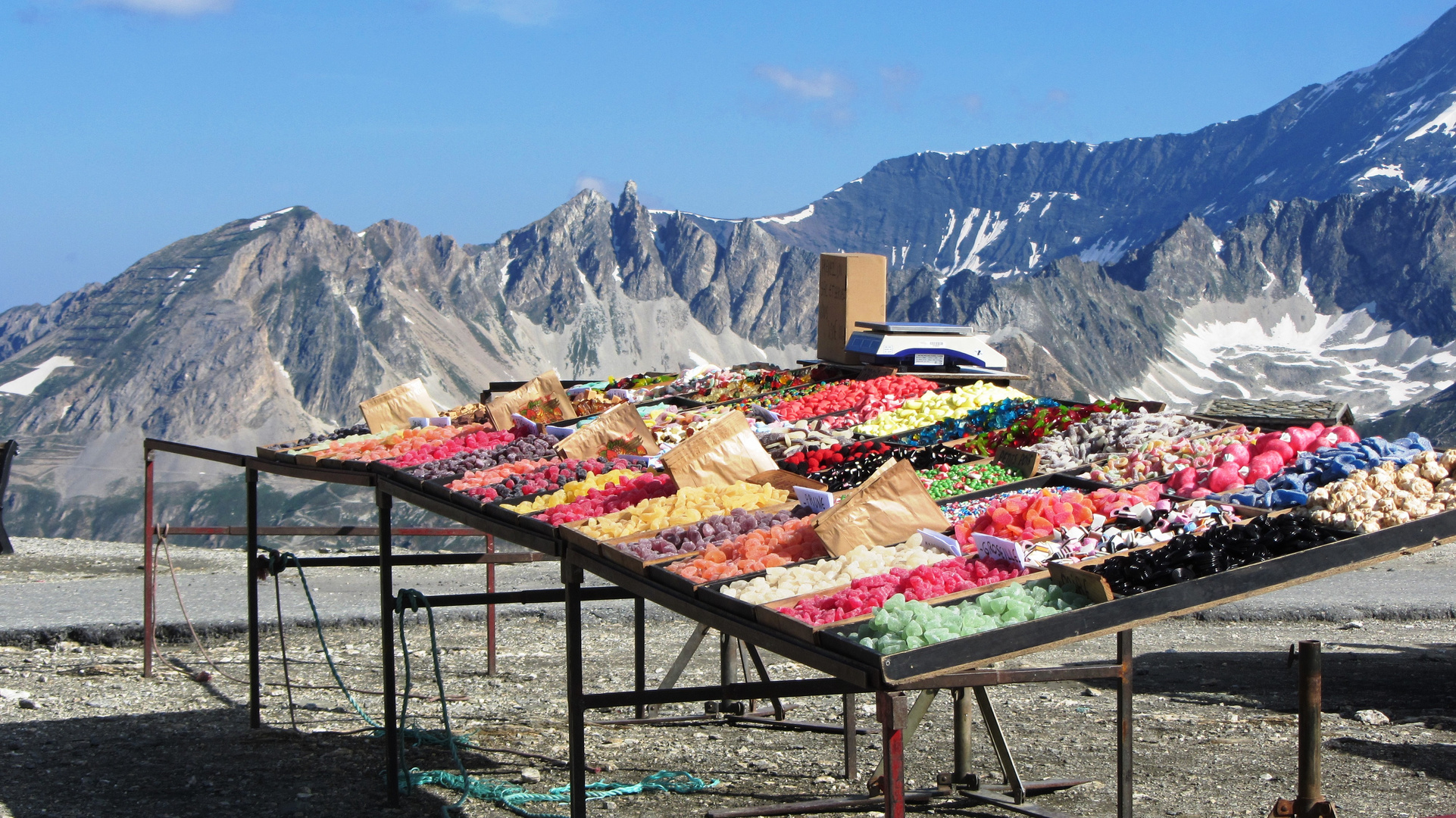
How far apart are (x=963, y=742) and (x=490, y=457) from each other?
317cm

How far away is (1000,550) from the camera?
14.2 feet

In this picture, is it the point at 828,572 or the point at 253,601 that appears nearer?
the point at 828,572

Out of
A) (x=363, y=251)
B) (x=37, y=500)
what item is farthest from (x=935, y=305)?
(x=37, y=500)

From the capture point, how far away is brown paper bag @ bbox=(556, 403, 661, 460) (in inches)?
284

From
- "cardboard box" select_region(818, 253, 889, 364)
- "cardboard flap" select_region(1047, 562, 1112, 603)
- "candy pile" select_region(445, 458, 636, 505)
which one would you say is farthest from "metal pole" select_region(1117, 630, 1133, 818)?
"cardboard box" select_region(818, 253, 889, 364)

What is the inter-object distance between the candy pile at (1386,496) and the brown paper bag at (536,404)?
212 inches

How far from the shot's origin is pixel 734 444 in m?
6.14

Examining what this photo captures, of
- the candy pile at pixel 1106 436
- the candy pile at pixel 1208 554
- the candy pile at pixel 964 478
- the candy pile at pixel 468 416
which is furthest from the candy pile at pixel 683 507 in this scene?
the candy pile at pixel 468 416

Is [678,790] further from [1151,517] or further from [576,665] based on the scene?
[1151,517]

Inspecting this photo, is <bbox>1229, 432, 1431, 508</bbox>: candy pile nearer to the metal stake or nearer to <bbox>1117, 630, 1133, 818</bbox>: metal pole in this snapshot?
<bbox>1117, 630, 1133, 818</bbox>: metal pole

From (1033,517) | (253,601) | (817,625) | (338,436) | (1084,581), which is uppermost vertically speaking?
(338,436)

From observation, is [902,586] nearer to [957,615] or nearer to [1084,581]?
[957,615]

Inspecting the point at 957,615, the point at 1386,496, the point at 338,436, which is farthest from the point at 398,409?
the point at 1386,496

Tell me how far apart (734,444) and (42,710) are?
6.29 metres
